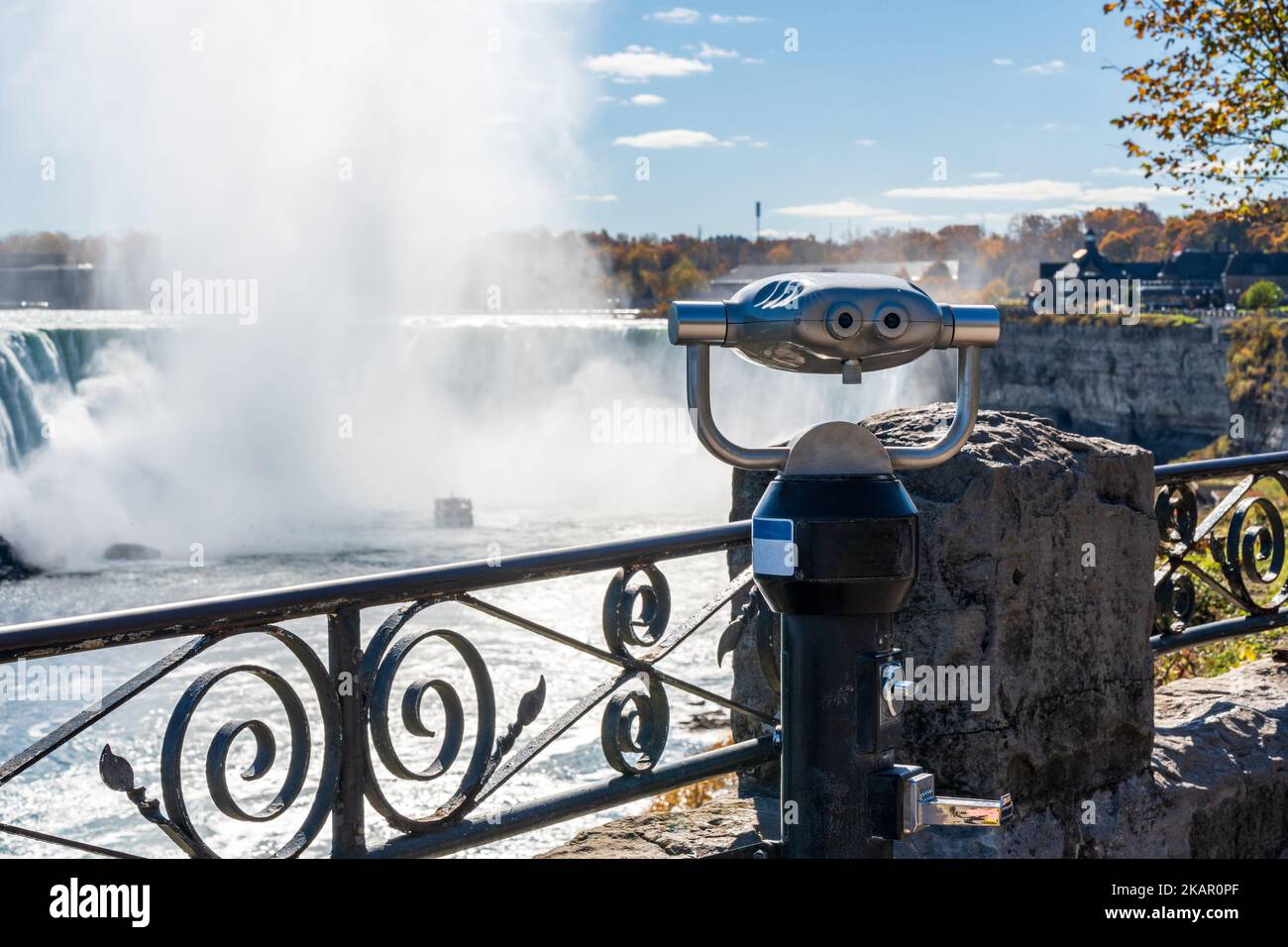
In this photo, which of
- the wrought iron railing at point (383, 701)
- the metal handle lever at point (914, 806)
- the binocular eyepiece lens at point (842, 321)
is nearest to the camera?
the binocular eyepiece lens at point (842, 321)

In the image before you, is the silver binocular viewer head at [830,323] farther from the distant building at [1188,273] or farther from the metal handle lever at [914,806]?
the distant building at [1188,273]

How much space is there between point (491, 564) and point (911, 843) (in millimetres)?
1031

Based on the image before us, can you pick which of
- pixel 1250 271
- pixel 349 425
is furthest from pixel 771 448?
pixel 1250 271

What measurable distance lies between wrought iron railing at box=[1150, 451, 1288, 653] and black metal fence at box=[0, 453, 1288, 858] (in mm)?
1568

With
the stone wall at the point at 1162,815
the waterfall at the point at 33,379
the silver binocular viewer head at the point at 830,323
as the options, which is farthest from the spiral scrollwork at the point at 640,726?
the waterfall at the point at 33,379

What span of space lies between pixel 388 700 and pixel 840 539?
1229 millimetres

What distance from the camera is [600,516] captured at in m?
31.1

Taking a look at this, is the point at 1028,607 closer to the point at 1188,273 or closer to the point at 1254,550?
the point at 1254,550

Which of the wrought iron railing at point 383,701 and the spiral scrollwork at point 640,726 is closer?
the wrought iron railing at point 383,701

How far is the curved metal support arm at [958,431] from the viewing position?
201cm

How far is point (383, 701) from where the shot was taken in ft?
7.79

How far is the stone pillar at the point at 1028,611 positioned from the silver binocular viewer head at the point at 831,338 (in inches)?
29.8
